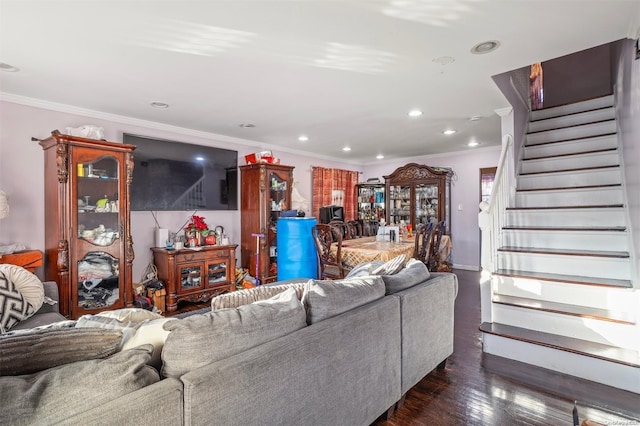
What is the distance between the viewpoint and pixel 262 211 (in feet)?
15.8

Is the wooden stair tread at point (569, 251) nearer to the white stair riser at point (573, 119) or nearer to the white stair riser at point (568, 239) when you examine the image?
the white stair riser at point (568, 239)

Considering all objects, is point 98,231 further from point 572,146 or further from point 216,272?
point 572,146

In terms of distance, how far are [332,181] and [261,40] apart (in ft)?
15.4

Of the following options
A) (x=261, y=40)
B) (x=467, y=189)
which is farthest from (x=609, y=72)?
(x=261, y=40)

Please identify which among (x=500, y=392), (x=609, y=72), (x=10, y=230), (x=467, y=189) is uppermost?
(x=609, y=72)

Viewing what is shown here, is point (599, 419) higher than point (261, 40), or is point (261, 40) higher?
point (261, 40)

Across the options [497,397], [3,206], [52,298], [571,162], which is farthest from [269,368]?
[571,162]

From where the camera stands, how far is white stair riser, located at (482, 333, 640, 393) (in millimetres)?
2104

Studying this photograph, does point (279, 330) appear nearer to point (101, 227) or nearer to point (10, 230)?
point (101, 227)

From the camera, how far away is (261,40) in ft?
7.08

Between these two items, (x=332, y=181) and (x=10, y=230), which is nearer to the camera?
(x=10, y=230)

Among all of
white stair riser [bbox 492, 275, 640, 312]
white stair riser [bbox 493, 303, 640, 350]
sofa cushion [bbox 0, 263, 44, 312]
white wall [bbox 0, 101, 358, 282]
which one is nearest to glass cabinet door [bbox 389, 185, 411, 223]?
white stair riser [bbox 492, 275, 640, 312]

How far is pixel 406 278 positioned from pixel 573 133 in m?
3.33

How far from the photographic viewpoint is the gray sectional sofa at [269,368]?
0.88 m
